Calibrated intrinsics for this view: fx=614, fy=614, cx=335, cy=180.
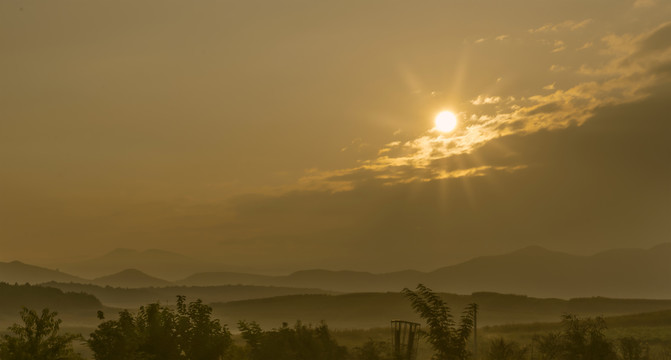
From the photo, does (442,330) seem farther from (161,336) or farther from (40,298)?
(40,298)

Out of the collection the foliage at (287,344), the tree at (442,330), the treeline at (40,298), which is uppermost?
the treeline at (40,298)

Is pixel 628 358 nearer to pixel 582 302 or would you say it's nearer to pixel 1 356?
pixel 1 356

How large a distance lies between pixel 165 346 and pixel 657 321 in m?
69.2

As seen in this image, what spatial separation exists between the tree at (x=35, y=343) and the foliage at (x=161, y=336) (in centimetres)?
215

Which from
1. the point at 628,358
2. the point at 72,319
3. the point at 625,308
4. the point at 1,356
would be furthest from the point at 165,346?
the point at 625,308

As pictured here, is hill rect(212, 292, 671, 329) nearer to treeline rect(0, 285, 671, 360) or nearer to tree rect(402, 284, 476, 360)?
treeline rect(0, 285, 671, 360)

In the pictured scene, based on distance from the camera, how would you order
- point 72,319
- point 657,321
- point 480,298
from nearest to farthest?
1. point 657,321
2. point 72,319
3. point 480,298

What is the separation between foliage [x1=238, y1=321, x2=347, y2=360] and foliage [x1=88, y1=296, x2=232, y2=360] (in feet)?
11.4

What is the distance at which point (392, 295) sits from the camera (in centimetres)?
15950

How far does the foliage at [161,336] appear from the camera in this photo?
67.4ft

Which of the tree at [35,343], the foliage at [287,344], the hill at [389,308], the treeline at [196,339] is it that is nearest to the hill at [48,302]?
the hill at [389,308]

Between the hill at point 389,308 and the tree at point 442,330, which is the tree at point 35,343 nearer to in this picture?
the tree at point 442,330

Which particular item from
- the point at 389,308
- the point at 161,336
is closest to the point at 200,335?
the point at 161,336

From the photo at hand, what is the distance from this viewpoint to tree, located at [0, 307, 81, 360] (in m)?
17.4
